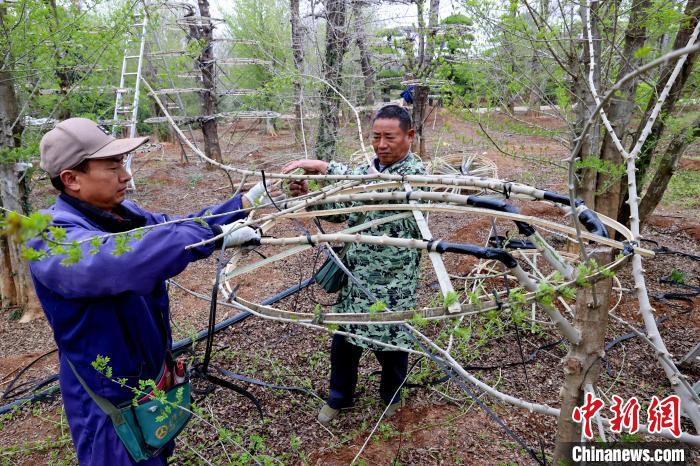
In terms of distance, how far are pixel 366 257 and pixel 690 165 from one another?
10965 millimetres

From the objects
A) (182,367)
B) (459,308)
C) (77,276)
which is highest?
(77,276)

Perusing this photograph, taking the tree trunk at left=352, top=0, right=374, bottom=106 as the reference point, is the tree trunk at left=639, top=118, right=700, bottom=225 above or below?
below

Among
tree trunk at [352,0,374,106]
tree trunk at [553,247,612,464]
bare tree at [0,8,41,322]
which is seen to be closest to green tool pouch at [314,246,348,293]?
tree trunk at [553,247,612,464]

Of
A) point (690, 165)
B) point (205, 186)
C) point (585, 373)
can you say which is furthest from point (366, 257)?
point (690, 165)

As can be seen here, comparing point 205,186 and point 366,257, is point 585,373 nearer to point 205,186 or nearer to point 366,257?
point 366,257

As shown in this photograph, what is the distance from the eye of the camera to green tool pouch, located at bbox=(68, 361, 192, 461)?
170 cm

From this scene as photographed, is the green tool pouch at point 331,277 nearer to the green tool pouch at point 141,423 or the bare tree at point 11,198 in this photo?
the green tool pouch at point 141,423

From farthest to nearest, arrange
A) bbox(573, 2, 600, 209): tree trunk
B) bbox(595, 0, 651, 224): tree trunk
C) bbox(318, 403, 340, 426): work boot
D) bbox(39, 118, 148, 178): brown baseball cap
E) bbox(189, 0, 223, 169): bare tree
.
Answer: bbox(189, 0, 223, 169): bare tree → bbox(595, 0, 651, 224): tree trunk → bbox(573, 2, 600, 209): tree trunk → bbox(318, 403, 340, 426): work boot → bbox(39, 118, 148, 178): brown baseball cap

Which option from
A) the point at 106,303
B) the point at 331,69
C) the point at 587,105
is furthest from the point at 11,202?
the point at 587,105

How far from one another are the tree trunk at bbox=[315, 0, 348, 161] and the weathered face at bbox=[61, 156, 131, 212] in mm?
4554

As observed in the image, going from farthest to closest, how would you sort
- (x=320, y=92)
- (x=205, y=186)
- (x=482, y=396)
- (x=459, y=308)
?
1. (x=205, y=186)
2. (x=320, y=92)
3. (x=482, y=396)
4. (x=459, y=308)

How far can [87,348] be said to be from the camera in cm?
167

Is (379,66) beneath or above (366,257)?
above

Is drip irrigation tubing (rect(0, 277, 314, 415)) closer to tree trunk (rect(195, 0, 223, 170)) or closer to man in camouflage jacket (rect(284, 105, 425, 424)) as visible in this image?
man in camouflage jacket (rect(284, 105, 425, 424))
